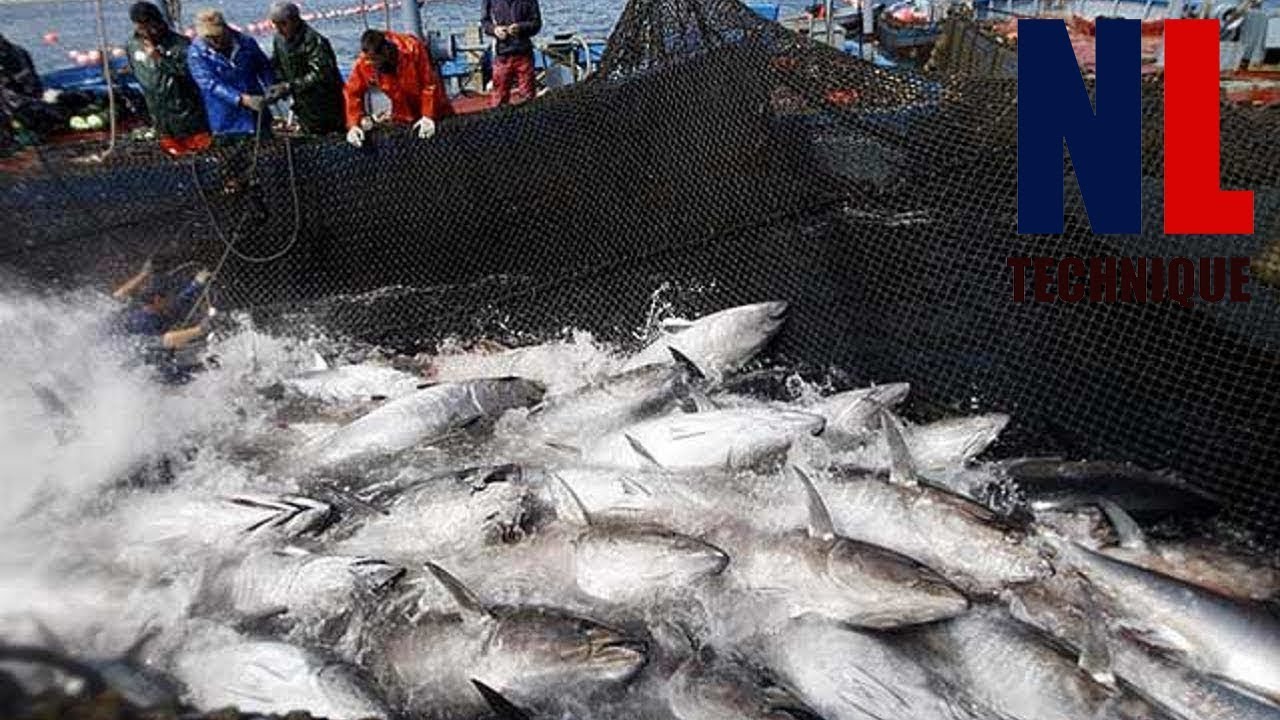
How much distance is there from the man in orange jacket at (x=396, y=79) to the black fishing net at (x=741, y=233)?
1.01 meters

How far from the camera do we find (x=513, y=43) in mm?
9156

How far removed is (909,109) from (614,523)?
2.98 meters

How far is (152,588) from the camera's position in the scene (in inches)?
163

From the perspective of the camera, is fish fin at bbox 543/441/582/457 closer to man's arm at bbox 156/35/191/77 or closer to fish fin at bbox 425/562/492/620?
fish fin at bbox 425/562/492/620

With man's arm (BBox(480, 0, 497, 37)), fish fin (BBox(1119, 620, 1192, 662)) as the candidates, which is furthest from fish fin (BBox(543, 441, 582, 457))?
man's arm (BBox(480, 0, 497, 37))

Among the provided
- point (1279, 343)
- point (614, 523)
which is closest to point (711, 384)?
point (614, 523)

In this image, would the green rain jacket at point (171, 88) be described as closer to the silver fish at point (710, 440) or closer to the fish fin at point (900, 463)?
the silver fish at point (710, 440)

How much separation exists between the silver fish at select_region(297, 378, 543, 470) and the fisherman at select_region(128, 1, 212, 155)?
3456mm

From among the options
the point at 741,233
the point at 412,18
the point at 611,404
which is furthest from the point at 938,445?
the point at 412,18

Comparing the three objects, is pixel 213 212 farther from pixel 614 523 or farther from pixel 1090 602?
pixel 1090 602

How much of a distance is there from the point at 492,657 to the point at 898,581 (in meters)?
1.61

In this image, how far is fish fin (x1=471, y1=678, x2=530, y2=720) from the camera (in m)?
3.27

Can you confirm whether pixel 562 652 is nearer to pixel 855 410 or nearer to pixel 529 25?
pixel 855 410

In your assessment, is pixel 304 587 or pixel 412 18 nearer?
pixel 304 587
